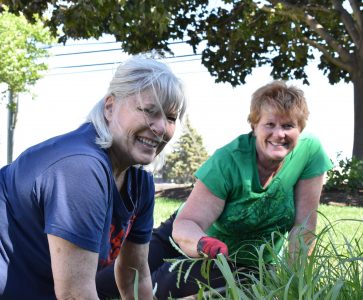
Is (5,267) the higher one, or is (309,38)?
(309,38)

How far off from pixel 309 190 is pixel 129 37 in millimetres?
11028

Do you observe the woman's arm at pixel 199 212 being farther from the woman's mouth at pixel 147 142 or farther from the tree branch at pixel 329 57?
the tree branch at pixel 329 57

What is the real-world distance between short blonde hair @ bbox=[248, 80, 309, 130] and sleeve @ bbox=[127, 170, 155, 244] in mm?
885

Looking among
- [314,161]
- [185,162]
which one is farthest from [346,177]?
[185,162]

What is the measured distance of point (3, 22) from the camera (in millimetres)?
26906

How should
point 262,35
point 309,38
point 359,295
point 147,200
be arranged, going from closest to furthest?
1. point 359,295
2. point 147,200
3. point 262,35
4. point 309,38

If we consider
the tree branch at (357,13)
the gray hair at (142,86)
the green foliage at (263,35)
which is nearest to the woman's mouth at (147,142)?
the gray hair at (142,86)

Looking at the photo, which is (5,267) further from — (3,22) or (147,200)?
(3,22)

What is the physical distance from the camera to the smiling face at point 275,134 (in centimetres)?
317

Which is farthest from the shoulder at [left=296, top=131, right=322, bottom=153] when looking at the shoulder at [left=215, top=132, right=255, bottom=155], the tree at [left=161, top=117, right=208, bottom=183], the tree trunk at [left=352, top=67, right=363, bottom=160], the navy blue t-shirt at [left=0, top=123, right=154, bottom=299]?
the tree at [left=161, top=117, right=208, bottom=183]

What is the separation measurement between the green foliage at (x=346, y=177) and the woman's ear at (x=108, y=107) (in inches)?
453

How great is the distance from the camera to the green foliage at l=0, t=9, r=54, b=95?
26.8 m

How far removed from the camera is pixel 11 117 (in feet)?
102

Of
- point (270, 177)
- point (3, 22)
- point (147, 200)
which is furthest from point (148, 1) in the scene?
point (3, 22)
